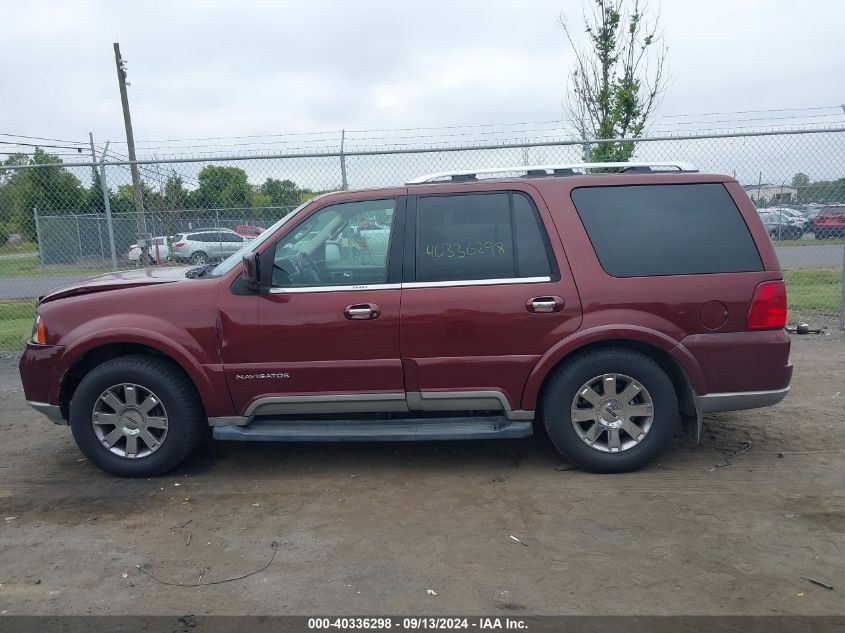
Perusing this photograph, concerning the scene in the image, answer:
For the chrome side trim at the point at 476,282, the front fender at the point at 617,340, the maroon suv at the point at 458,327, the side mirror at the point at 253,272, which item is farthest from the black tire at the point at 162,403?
the front fender at the point at 617,340

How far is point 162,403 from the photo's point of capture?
4324 millimetres

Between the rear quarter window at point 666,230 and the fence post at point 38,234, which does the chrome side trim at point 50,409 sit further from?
the fence post at point 38,234

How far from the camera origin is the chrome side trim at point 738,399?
13.7 feet

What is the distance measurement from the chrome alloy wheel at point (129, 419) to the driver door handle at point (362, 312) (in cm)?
139

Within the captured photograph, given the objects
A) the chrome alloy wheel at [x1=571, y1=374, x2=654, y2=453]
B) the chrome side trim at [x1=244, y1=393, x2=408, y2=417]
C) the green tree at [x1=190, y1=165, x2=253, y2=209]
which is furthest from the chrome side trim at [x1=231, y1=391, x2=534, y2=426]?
the green tree at [x1=190, y1=165, x2=253, y2=209]

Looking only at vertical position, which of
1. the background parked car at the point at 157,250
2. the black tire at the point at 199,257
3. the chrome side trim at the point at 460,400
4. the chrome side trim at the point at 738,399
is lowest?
the chrome side trim at the point at 738,399

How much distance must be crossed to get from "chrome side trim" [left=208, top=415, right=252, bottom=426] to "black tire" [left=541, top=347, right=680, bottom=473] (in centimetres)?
197

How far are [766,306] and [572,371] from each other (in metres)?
1.26

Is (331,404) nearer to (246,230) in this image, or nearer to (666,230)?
(666,230)

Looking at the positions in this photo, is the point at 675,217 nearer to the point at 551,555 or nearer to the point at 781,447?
the point at 781,447

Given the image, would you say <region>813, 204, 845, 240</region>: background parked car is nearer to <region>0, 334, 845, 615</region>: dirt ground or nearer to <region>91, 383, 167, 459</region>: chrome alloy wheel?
<region>0, 334, 845, 615</region>: dirt ground

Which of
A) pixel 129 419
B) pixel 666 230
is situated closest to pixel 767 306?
pixel 666 230

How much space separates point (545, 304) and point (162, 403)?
256cm
